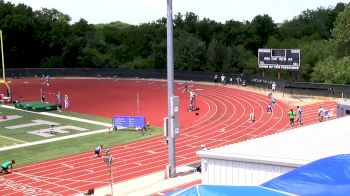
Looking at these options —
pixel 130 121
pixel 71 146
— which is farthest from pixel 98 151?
pixel 130 121

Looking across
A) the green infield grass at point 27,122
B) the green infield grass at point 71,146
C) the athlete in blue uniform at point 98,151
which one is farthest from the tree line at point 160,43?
→ the athlete in blue uniform at point 98,151

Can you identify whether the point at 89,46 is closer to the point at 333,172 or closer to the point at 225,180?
the point at 225,180

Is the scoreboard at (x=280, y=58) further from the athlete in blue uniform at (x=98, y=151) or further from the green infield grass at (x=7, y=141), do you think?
the green infield grass at (x=7, y=141)

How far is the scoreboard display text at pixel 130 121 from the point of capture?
32.7 m

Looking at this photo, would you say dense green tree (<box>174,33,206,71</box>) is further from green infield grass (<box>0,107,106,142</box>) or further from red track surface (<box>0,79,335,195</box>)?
green infield grass (<box>0,107,106,142</box>)

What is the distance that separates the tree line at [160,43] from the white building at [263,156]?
49.9 metres

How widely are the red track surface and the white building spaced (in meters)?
9.20

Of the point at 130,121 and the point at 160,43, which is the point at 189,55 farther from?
the point at 130,121

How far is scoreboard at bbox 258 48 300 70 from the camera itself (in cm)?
4866

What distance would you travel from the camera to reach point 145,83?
63.0 m

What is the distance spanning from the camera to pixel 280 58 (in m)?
50.0

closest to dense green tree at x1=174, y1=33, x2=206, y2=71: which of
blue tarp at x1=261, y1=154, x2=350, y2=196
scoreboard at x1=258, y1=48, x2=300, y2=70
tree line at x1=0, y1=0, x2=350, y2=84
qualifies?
tree line at x1=0, y1=0, x2=350, y2=84

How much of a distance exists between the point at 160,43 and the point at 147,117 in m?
46.7

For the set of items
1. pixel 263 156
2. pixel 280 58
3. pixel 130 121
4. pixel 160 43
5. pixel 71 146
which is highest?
pixel 160 43
